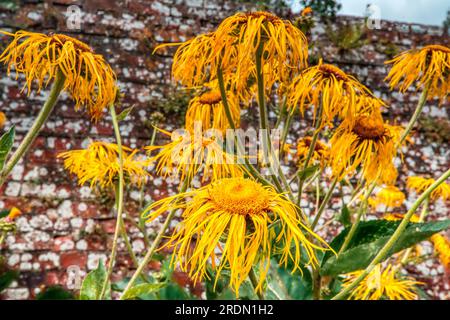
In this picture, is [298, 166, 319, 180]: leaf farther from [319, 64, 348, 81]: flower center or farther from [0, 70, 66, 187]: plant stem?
[0, 70, 66, 187]: plant stem

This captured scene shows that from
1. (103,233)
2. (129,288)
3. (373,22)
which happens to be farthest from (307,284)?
(373,22)

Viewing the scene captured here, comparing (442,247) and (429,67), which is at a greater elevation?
(429,67)

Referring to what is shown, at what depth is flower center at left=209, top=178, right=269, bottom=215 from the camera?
2.46 ft

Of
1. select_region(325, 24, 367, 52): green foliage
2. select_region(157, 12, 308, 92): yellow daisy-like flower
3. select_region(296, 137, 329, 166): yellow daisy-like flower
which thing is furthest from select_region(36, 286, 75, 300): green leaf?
select_region(325, 24, 367, 52): green foliage

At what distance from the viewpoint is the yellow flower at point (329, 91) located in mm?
1023

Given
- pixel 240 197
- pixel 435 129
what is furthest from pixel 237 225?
pixel 435 129

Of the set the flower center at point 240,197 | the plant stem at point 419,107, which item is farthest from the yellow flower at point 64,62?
the plant stem at point 419,107

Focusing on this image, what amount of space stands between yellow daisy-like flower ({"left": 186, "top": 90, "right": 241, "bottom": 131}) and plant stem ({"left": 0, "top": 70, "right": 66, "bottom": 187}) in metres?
0.35

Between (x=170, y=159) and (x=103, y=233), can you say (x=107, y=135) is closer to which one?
(x=103, y=233)

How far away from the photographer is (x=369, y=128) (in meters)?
1.08

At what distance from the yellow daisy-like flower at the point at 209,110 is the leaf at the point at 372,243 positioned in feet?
1.34

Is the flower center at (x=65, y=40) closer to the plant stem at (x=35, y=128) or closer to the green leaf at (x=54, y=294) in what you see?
the plant stem at (x=35, y=128)

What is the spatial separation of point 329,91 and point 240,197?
16.1 inches

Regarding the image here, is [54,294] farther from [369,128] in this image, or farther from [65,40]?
[369,128]
